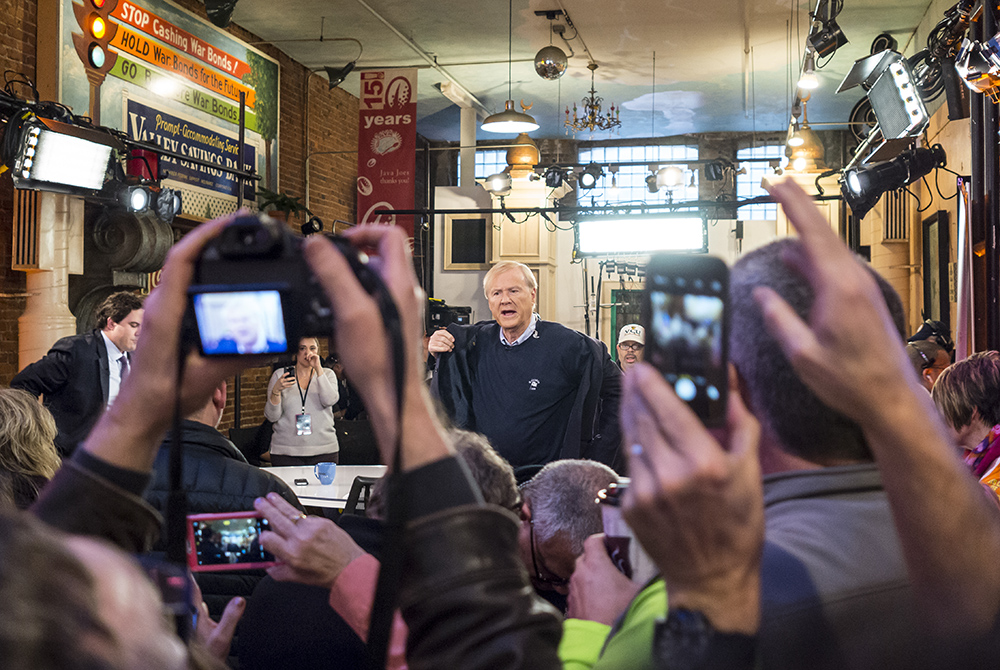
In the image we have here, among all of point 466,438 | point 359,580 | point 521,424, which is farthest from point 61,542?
point 521,424

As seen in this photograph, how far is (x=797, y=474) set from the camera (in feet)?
2.56

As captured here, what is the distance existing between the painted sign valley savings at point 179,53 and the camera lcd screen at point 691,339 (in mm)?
7478

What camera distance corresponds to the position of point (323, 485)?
4000 mm

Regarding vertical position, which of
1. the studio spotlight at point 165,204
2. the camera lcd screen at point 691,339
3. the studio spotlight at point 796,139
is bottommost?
the camera lcd screen at point 691,339

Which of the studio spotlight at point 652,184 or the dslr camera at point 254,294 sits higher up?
the studio spotlight at point 652,184

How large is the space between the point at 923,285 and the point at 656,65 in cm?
399

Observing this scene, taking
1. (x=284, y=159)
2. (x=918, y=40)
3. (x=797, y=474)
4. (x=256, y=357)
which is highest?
(x=918, y=40)

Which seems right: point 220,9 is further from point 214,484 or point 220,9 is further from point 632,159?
point 632,159

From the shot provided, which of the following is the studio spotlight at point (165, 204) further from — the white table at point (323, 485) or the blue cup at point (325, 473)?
the blue cup at point (325, 473)

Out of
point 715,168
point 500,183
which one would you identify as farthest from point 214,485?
point 715,168

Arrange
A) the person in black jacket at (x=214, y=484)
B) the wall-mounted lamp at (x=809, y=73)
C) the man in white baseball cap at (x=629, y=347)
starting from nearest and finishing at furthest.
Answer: the person in black jacket at (x=214, y=484)
the wall-mounted lamp at (x=809, y=73)
the man in white baseball cap at (x=629, y=347)

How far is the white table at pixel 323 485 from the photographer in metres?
3.65

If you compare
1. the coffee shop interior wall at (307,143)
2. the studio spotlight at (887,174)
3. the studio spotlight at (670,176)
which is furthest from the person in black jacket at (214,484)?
the studio spotlight at (670,176)

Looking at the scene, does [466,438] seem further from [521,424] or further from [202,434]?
[521,424]
